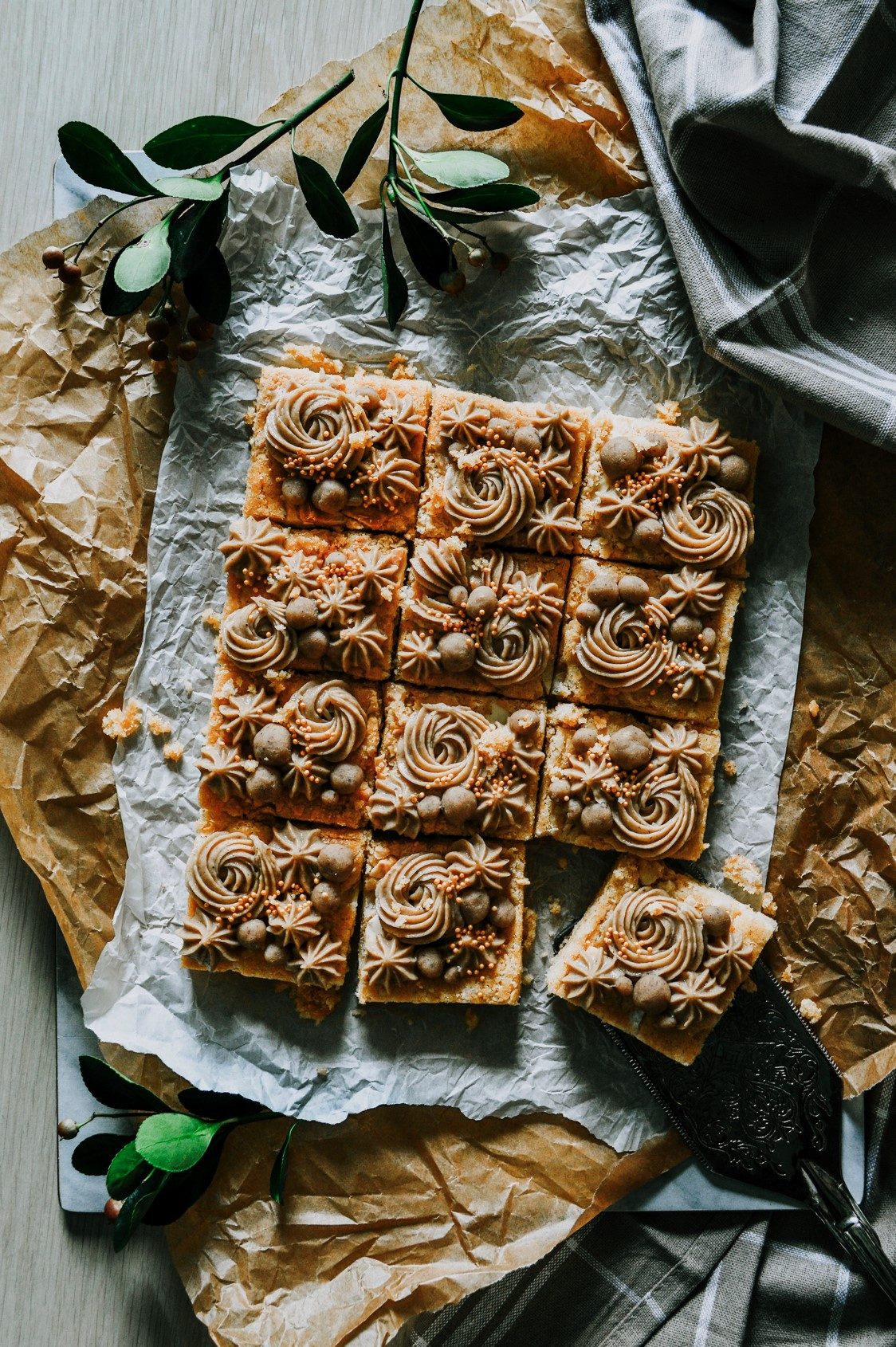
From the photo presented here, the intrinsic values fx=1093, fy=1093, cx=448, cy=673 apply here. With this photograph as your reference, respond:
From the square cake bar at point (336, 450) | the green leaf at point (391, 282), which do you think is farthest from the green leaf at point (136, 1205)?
the green leaf at point (391, 282)

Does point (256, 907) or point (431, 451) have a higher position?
point (431, 451)

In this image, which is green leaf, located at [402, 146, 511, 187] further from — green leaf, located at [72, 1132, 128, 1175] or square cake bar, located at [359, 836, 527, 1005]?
green leaf, located at [72, 1132, 128, 1175]

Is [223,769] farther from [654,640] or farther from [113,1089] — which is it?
[654,640]

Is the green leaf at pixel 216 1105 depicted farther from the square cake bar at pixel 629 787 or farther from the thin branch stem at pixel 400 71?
the thin branch stem at pixel 400 71

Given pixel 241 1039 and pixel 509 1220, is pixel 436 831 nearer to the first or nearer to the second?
pixel 241 1039

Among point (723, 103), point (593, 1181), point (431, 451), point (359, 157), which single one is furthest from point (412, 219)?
point (593, 1181)

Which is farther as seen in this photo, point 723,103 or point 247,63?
point 247,63

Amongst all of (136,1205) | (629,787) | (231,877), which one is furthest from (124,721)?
(629,787)
